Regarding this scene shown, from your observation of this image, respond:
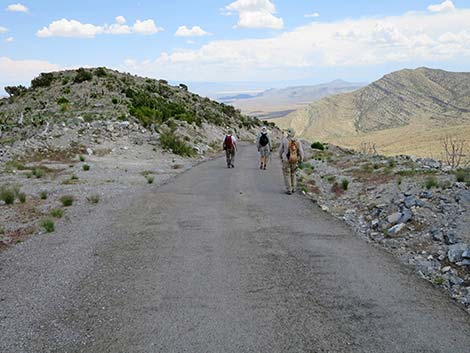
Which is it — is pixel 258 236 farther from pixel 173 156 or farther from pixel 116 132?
pixel 116 132

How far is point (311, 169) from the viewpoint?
20.0 m

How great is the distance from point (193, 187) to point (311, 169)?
22.3 ft

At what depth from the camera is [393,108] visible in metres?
134

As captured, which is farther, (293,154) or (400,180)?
(293,154)

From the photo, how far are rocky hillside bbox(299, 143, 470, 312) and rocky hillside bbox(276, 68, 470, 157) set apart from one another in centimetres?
9157

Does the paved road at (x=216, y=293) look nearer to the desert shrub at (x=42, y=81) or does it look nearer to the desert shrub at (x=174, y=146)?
the desert shrub at (x=174, y=146)

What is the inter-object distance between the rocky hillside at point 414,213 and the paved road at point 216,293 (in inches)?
19.0

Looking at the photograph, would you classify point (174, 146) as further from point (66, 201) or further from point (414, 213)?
point (414, 213)

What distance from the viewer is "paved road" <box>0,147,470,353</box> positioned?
16.4 ft

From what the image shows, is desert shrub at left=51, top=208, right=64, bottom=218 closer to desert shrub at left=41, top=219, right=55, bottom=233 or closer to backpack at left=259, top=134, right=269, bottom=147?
desert shrub at left=41, top=219, right=55, bottom=233

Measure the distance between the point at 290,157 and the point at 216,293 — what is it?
822cm

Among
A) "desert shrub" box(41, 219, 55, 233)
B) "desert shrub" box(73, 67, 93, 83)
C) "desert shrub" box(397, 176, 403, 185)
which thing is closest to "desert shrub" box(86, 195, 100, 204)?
"desert shrub" box(41, 219, 55, 233)

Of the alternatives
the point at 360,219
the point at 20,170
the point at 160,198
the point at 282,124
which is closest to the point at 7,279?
the point at 160,198

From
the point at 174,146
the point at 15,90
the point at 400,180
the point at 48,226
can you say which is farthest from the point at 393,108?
the point at 48,226
